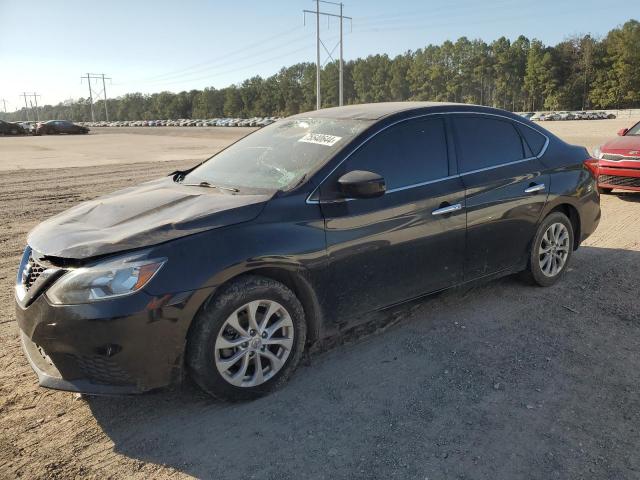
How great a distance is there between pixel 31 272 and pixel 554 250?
4.25 metres

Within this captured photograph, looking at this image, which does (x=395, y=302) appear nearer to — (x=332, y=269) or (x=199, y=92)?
(x=332, y=269)

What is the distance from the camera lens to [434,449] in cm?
272

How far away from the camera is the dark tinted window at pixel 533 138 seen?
473cm

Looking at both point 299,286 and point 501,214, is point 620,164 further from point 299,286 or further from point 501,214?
point 299,286

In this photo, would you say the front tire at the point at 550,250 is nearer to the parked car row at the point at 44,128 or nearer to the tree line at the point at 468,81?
the parked car row at the point at 44,128

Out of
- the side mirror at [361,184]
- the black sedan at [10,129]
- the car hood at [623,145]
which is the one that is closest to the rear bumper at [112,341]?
the side mirror at [361,184]

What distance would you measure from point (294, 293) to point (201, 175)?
→ 139 cm

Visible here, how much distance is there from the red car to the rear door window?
17.4 ft

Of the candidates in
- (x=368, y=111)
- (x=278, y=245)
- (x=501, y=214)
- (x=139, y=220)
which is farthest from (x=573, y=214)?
(x=139, y=220)

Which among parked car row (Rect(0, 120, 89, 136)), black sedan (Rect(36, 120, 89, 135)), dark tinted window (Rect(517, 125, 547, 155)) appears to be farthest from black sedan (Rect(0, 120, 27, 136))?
dark tinted window (Rect(517, 125, 547, 155))

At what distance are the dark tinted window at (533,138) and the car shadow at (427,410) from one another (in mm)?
1502

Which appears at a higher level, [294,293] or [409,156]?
[409,156]

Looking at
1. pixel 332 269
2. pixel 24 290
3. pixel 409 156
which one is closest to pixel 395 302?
pixel 332 269

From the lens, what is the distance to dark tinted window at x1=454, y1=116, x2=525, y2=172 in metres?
4.19
